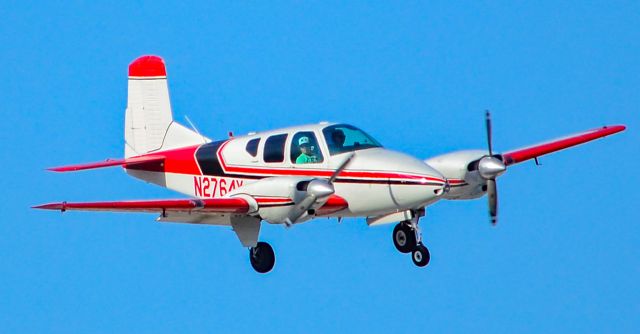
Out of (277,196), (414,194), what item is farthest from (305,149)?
(414,194)

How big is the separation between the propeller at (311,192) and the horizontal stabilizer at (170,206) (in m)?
1.23

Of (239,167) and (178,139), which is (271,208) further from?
(178,139)

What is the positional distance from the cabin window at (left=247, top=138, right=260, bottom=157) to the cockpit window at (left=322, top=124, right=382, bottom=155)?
6.09 feet

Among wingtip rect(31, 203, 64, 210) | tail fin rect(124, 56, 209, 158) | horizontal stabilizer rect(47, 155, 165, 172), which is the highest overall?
tail fin rect(124, 56, 209, 158)

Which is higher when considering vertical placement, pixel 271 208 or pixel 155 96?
pixel 155 96

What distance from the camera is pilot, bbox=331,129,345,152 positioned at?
99.3 feet

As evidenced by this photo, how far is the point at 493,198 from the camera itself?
3077cm

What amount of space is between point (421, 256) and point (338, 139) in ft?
10.9

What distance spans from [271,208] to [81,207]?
413 centimetres

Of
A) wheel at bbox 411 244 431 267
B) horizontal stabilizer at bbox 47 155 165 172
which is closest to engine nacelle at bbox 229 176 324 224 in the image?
wheel at bbox 411 244 431 267

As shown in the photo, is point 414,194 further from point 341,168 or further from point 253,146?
point 253,146

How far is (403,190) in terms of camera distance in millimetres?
29438

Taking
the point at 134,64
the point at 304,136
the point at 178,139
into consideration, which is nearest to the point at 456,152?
the point at 304,136

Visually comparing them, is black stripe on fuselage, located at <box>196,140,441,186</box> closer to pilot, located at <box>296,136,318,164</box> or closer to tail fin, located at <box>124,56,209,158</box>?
pilot, located at <box>296,136,318,164</box>
